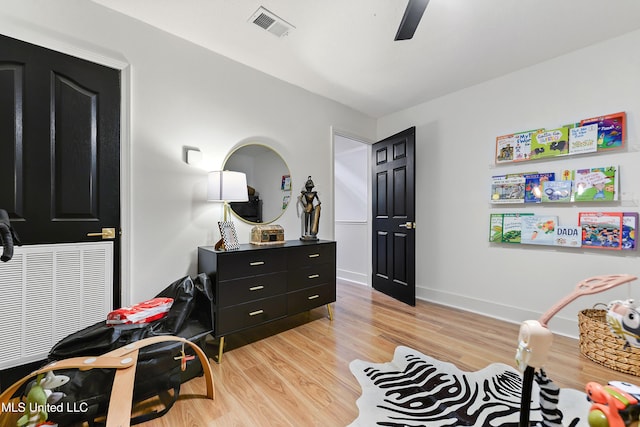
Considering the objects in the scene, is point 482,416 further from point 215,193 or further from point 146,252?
point 146,252

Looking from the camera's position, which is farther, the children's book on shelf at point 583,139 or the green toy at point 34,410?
the children's book on shelf at point 583,139

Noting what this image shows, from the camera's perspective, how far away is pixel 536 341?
2.81 ft

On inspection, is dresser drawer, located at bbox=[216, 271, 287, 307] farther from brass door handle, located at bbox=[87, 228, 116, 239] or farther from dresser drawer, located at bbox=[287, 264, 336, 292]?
brass door handle, located at bbox=[87, 228, 116, 239]

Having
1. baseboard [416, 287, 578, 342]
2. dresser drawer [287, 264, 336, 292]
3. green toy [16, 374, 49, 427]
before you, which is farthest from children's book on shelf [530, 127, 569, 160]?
green toy [16, 374, 49, 427]

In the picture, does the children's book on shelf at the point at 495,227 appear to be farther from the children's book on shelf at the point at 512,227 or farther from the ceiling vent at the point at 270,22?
the ceiling vent at the point at 270,22

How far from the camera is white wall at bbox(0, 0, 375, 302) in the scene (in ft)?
6.15

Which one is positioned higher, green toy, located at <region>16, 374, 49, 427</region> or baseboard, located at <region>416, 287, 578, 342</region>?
green toy, located at <region>16, 374, 49, 427</region>

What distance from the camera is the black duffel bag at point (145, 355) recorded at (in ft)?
4.51

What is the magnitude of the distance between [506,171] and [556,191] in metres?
0.47

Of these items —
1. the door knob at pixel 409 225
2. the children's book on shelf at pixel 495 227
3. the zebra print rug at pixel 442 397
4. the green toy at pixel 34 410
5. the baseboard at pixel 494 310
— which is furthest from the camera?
the door knob at pixel 409 225

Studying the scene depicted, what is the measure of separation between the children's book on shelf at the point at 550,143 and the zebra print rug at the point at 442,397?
1.95m

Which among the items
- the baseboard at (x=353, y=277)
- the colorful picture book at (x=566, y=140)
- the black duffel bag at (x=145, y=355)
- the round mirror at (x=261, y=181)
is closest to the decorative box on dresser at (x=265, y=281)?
the black duffel bag at (x=145, y=355)

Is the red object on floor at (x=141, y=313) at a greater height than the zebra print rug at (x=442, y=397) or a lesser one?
greater

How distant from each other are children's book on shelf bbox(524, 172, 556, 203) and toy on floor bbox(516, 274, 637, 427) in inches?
82.0
